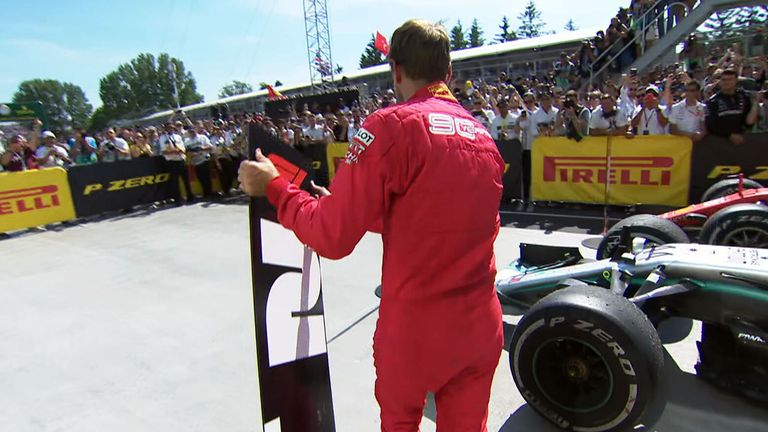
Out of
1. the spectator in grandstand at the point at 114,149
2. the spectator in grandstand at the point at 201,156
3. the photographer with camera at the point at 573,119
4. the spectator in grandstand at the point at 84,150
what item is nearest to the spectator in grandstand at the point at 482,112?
the photographer with camera at the point at 573,119

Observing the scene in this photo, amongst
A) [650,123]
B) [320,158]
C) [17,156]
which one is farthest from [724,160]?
[17,156]

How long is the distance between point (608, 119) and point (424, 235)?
23.1 feet

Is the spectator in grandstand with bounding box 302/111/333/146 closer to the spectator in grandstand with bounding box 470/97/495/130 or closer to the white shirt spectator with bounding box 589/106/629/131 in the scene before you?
the spectator in grandstand with bounding box 470/97/495/130

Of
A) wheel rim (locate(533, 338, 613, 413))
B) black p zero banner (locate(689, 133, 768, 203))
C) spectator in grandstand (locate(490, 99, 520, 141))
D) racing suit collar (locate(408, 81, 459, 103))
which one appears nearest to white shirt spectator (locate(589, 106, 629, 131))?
black p zero banner (locate(689, 133, 768, 203))

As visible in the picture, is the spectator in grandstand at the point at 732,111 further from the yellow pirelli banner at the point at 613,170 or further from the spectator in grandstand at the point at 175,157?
the spectator in grandstand at the point at 175,157

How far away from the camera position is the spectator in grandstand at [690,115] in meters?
6.39

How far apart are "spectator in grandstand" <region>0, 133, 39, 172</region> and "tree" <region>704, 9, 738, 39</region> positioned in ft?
53.6

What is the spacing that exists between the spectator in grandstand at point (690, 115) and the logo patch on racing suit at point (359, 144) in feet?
22.1

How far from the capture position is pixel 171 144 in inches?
426

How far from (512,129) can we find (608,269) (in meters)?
5.93

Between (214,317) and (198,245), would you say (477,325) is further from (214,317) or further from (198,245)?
(198,245)

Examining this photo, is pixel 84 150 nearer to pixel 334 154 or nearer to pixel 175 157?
pixel 175 157

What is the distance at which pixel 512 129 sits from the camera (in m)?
8.38

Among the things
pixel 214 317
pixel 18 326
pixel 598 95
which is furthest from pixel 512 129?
pixel 18 326
